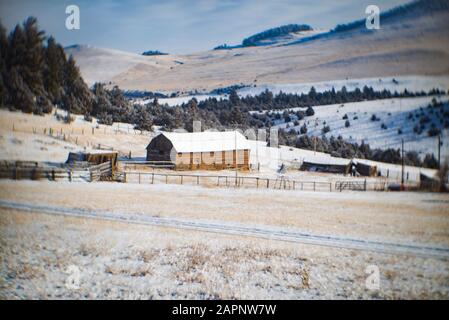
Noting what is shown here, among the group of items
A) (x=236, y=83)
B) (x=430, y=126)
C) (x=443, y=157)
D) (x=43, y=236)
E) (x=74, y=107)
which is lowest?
(x=43, y=236)

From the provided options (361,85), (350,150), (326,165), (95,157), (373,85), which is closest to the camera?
(350,150)

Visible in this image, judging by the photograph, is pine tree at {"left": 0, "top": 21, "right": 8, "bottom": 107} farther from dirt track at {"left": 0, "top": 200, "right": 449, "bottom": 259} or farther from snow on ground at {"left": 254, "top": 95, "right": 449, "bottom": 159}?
snow on ground at {"left": 254, "top": 95, "right": 449, "bottom": 159}

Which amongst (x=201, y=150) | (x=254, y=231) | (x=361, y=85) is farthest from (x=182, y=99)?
(x=254, y=231)

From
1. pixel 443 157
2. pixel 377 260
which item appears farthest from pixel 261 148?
pixel 377 260

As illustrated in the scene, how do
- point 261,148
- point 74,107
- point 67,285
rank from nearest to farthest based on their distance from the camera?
point 67,285 < point 74,107 < point 261,148

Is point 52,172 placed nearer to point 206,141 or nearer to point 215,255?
point 206,141

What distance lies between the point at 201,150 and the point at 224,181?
98.9 inches

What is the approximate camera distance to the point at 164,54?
44.9ft

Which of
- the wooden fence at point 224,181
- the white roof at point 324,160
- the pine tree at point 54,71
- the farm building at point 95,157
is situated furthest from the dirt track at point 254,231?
the farm building at point 95,157

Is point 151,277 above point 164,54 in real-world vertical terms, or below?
below

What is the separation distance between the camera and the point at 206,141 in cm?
2116

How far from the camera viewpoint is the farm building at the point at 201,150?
1917cm

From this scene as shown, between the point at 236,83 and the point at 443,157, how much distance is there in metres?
8.99
